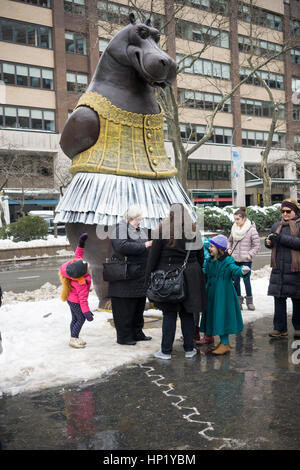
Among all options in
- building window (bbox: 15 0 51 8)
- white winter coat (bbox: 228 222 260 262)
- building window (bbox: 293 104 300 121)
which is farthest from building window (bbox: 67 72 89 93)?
white winter coat (bbox: 228 222 260 262)

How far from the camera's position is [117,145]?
6.21 metres

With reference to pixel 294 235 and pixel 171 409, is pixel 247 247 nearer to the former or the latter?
pixel 294 235

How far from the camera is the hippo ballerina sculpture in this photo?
5.96 meters

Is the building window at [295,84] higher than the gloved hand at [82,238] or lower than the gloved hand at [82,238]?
higher

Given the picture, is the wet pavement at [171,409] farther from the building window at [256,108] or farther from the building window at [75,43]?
the building window at [256,108]

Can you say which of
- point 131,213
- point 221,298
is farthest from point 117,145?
point 221,298

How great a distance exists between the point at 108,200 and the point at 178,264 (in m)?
1.43

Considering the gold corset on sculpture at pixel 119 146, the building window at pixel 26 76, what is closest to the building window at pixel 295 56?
the building window at pixel 26 76

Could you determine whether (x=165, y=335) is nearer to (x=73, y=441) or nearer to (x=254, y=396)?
(x=254, y=396)

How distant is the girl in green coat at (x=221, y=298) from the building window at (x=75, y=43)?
3163cm

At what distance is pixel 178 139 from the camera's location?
1667cm

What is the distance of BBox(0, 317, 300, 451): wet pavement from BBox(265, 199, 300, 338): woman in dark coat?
33.1 inches

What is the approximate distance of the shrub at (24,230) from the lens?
1778 centimetres
